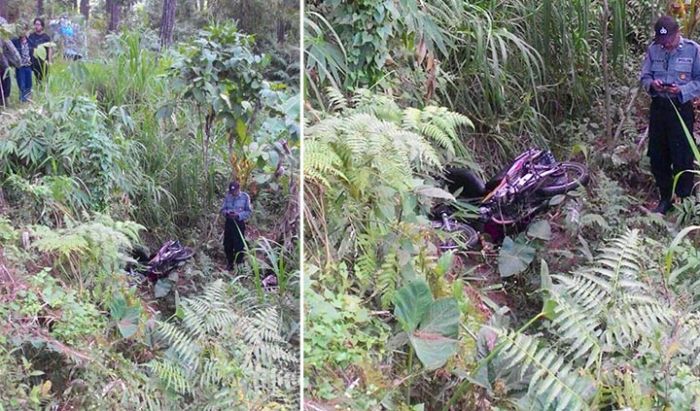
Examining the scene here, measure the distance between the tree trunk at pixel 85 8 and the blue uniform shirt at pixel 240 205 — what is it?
324 mm

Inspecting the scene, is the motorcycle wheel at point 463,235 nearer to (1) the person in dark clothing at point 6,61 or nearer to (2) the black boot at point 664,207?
(2) the black boot at point 664,207

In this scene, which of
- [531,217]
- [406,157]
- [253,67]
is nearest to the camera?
[253,67]

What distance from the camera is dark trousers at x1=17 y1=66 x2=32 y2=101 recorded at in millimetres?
1001

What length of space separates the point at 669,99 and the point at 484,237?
0.63 metres

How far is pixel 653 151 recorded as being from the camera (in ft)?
6.33

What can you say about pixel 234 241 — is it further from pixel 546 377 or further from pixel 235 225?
pixel 546 377

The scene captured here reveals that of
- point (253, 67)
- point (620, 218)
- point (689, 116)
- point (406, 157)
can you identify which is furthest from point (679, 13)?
point (253, 67)

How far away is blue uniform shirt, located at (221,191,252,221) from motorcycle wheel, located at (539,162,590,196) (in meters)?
0.99

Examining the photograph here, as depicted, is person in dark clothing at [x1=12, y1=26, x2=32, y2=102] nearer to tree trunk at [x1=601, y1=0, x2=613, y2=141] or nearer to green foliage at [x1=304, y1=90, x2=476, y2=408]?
green foliage at [x1=304, y1=90, x2=476, y2=408]

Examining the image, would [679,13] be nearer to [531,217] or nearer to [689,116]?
[689,116]

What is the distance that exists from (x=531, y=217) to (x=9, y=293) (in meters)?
1.16

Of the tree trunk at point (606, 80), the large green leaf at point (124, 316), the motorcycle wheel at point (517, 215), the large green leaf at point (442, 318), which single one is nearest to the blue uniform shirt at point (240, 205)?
the large green leaf at point (124, 316)

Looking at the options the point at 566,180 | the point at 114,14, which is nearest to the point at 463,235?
the point at 566,180

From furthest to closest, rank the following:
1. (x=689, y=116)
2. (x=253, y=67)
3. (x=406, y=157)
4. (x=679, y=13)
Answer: (x=679, y=13), (x=689, y=116), (x=406, y=157), (x=253, y=67)
